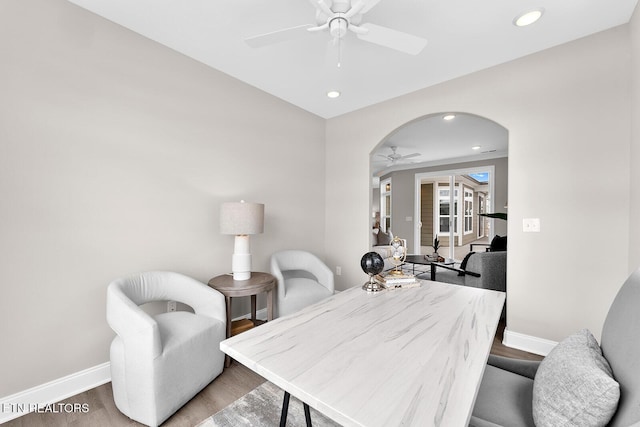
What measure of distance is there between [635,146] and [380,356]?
241 cm

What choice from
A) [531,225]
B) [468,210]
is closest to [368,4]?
[531,225]

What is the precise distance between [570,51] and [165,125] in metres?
3.46

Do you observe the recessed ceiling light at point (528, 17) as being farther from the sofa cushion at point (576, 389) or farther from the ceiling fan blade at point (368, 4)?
the sofa cushion at point (576, 389)

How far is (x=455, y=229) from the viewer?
274 inches

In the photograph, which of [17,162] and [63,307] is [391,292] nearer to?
[63,307]

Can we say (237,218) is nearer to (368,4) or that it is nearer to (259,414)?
(259,414)

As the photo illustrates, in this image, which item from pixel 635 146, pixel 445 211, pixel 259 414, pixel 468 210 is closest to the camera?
pixel 259 414

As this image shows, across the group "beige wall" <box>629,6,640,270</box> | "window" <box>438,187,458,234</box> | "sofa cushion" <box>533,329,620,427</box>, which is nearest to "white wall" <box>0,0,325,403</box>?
"sofa cushion" <box>533,329,620,427</box>

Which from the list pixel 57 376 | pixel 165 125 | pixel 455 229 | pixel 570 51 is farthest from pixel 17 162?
pixel 455 229

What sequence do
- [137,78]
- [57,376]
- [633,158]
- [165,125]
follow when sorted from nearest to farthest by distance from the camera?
[57,376] < [633,158] < [137,78] < [165,125]

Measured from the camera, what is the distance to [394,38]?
166cm

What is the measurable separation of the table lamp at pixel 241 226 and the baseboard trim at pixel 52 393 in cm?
113

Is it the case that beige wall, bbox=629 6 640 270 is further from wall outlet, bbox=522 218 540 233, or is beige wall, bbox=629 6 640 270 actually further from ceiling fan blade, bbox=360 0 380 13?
ceiling fan blade, bbox=360 0 380 13

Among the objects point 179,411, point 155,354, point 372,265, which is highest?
point 372,265
